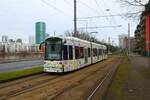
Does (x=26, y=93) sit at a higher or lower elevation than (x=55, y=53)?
lower

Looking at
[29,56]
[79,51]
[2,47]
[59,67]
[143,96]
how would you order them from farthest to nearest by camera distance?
[29,56] < [2,47] < [79,51] < [59,67] < [143,96]

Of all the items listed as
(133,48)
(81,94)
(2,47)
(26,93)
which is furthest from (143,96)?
(133,48)

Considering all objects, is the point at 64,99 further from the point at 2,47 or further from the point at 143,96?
the point at 2,47

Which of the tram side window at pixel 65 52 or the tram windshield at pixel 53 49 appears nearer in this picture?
the tram windshield at pixel 53 49

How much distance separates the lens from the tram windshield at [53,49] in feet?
84.3

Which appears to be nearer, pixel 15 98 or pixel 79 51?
pixel 15 98

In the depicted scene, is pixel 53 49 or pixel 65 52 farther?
pixel 65 52

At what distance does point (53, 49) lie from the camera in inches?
1021

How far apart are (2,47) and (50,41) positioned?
38824 mm

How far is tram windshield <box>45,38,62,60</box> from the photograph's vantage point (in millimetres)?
25703

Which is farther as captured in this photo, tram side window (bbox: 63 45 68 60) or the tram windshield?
tram side window (bbox: 63 45 68 60)

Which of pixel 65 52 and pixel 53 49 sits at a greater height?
pixel 53 49

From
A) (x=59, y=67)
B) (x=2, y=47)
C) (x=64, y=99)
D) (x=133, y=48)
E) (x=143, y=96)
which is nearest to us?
(x=64, y=99)

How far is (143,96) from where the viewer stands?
13398 millimetres
